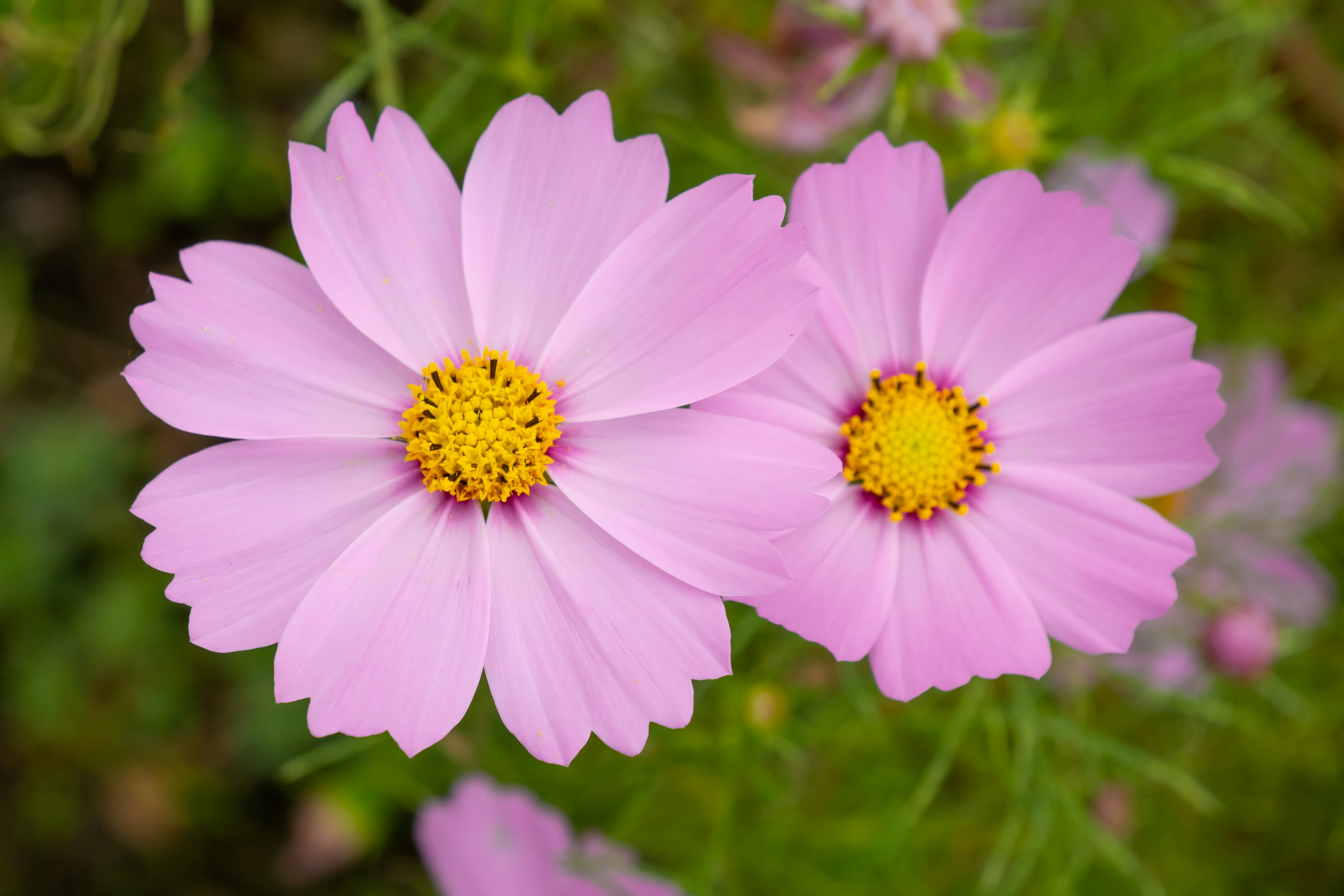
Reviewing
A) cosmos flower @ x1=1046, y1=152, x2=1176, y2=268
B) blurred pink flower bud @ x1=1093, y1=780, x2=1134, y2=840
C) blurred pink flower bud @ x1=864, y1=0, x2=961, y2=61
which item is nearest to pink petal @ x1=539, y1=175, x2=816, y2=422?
blurred pink flower bud @ x1=864, y1=0, x2=961, y2=61

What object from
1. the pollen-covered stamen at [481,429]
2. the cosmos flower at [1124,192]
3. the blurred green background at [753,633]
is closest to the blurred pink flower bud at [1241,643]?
the blurred green background at [753,633]

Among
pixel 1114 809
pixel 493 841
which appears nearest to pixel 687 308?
pixel 493 841

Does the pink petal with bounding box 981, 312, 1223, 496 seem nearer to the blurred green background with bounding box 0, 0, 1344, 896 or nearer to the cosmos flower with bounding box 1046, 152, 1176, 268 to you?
the blurred green background with bounding box 0, 0, 1344, 896

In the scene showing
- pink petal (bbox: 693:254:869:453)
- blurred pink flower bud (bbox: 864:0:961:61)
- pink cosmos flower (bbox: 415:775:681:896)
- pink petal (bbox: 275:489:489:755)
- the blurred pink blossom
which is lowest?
pink cosmos flower (bbox: 415:775:681:896)

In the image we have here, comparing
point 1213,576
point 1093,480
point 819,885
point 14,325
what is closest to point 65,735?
point 14,325

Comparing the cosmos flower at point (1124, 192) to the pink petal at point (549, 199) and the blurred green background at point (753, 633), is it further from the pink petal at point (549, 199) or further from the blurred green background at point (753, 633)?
the pink petal at point (549, 199)
